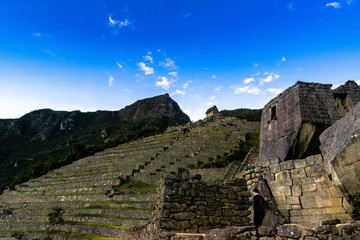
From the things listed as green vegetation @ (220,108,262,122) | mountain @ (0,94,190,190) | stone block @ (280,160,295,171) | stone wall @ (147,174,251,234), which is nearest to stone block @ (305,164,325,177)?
stone block @ (280,160,295,171)

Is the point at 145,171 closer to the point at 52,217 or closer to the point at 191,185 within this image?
the point at 52,217

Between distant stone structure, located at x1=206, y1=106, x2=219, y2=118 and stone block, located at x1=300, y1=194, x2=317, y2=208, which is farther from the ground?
distant stone structure, located at x1=206, y1=106, x2=219, y2=118

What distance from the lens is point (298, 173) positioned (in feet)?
14.6

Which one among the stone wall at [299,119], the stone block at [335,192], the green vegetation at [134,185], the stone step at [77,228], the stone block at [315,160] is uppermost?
the stone wall at [299,119]

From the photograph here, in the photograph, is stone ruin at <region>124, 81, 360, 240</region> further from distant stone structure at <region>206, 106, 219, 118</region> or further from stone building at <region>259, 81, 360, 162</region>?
distant stone structure at <region>206, 106, 219, 118</region>

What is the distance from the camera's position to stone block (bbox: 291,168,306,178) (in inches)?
173

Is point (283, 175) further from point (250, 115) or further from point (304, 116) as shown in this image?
point (250, 115)

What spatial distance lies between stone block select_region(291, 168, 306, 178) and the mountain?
1427 inches

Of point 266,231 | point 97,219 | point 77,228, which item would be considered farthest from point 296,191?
point 77,228

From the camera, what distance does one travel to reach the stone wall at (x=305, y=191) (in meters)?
3.94

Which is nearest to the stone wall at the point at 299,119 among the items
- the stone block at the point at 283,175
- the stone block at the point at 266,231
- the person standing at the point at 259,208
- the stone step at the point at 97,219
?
the stone block at the point at 283,175

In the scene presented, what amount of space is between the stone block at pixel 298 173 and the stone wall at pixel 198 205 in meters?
1.30

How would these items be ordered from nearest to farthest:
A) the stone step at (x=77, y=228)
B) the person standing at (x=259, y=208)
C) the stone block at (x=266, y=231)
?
the stone block at (x=266, y=231), the person standing at (x=259, y=208), the stone step at (x=77, y=228)

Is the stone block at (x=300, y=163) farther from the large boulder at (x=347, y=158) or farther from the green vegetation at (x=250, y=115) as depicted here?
Answer: the green vegetation at (x=250, y=115)
